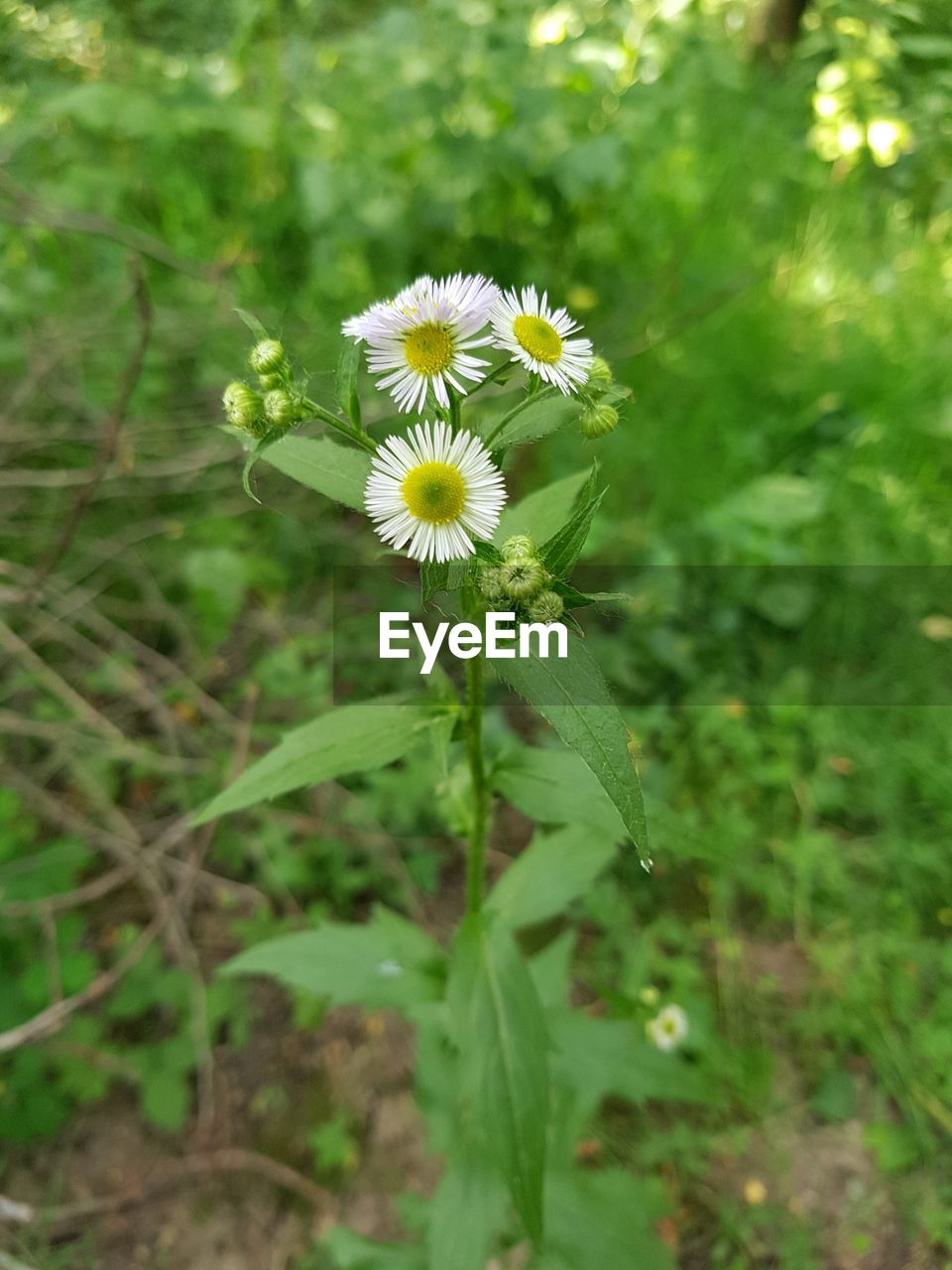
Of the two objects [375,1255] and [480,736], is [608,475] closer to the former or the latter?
[480,736]

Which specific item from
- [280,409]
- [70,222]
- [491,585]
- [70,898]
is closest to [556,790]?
[491,585]

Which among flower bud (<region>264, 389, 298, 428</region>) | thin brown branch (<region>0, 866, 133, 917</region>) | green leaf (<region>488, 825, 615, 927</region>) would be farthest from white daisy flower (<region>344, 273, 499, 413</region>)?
thin brown branch (<region>0, 866, 133, 917</region>)

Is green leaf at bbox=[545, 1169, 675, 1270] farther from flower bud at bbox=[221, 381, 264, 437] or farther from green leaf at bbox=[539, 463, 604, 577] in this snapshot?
flower bud at bbox=[221, 381, 264, 437]

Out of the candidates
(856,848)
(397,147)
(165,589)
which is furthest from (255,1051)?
(397,147)

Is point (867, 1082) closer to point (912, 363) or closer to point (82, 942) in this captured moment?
point (82, 942)

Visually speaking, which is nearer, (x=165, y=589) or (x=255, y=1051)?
(x=255, y=1051)
